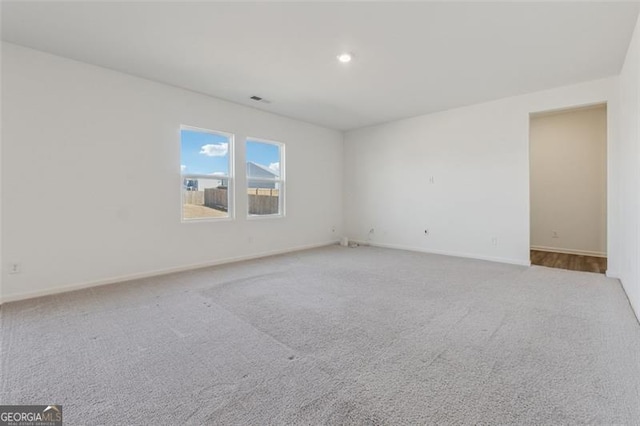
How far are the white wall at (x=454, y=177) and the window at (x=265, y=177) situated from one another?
1879 millimetres

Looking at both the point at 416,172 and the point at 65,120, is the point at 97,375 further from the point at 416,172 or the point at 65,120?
the point at 416,172

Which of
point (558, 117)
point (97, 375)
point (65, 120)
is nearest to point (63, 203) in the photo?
point (65, 120)

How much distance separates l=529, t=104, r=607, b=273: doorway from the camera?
4.91 metres

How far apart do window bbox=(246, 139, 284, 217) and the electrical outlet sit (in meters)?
2.86

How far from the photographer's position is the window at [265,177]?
199 inches

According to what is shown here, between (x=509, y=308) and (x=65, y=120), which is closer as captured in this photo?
(x=509, y=308)

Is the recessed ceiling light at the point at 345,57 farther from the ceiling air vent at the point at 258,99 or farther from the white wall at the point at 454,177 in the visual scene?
the white wall at the point at 454,177

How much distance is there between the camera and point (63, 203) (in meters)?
3.19

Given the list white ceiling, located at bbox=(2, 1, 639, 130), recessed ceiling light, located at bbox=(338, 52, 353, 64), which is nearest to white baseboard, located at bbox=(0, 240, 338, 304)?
white ceiling, located at bbox=(2, 1, 639, 130)

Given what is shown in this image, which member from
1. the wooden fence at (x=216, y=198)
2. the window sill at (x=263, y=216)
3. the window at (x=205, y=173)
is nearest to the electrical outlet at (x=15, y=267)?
the window at (x=205, y=173)

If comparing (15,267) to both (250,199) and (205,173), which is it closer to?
(205,173)

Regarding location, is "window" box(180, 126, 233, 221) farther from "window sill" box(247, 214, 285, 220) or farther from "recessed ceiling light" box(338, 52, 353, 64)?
"recessed ceiling light" box(338, 52, 353, 64)

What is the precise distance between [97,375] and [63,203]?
94.2 inches

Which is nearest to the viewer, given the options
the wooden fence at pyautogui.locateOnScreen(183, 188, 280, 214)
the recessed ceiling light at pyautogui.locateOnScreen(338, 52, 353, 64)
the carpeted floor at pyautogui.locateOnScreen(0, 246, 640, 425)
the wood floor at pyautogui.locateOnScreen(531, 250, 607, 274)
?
the carpeted floor at pyautogui.locateOnScreen(0, 246, 640, 425)
